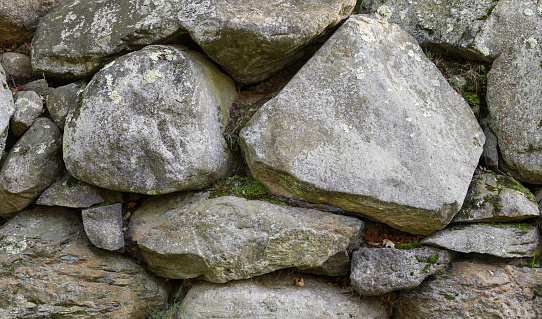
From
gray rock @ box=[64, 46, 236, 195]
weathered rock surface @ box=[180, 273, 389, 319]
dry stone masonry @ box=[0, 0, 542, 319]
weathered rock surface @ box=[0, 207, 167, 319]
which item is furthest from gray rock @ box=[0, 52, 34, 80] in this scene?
weathered rock surface @ box=[180, 273, 389, 319]

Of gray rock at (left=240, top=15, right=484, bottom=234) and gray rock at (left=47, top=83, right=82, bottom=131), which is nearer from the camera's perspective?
gray rock at (left=240, top=15, right=484, bottom=234)

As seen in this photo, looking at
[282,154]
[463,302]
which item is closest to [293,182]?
[282,154]

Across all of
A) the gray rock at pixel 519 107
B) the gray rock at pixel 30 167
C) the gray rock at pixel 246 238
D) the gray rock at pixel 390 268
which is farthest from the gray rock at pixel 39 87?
the gray rock at pixel 519 107

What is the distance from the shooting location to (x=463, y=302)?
144 inches

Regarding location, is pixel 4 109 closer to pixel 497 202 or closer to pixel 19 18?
pixel 19 18

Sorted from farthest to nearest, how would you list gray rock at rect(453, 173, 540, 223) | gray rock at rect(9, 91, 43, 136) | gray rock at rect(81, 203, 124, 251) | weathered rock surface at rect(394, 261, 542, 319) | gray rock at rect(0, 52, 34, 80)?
gray rock at rect(0, 52, 34, 80) → gray rock at rect(9, 91, 43, 136) → gray rock at rect(81, 203, 124, 251) → gray rock at rect(453, 173, 540, 223) → weathered rock surface at rect(394, 261, 542, 319)

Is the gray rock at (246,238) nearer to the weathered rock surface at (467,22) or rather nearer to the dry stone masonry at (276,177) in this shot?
the dry stone masonry at (276,177)

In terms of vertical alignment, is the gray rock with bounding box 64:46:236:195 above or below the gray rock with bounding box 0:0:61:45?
below

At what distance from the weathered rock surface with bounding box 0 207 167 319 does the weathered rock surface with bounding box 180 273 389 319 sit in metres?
0.60

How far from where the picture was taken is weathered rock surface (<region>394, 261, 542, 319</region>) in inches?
142

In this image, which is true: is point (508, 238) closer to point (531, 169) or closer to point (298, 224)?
point (531, 169)

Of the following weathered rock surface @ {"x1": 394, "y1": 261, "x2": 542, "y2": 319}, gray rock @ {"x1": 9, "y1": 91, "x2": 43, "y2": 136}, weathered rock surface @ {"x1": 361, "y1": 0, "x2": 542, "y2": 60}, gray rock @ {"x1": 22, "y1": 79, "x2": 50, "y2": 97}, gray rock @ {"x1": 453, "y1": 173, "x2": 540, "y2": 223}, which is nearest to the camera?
weathered rock surface @ {"x1": 394, "y1": 261, "x2": 542, "y2": 319}

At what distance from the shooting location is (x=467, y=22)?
171 inches

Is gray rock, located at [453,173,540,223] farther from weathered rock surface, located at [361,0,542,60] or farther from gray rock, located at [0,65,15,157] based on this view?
gray rock, located at [0,65,15,157]
